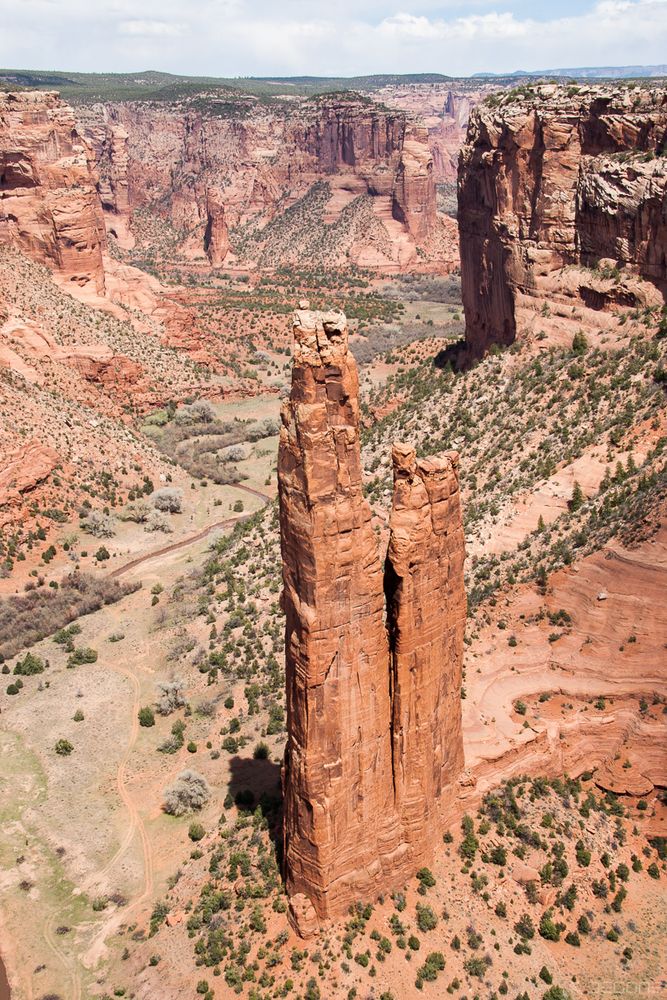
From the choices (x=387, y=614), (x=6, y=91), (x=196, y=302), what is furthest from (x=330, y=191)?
(x=387, y=614)

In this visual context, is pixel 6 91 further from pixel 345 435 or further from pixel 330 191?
pixel 330 191

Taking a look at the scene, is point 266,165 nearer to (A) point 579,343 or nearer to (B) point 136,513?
(B) point 136,513

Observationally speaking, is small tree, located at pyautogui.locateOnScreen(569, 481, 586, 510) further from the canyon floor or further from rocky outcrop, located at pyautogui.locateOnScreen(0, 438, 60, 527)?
rocky outcrop, located at pyautogui.locateOnScreen(0, 438, 60, 527)

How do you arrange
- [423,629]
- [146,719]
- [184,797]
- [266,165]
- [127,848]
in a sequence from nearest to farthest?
[423,629], [127,848], [184,797], [146,719], [266,165]

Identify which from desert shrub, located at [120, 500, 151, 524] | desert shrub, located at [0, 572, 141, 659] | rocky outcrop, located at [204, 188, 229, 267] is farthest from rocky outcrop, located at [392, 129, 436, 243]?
desert shrub, located at [0, 572, 141, 659]

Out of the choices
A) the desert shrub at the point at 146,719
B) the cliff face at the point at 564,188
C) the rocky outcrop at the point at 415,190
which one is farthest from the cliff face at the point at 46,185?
the rocky outcrop at the point at 415,190

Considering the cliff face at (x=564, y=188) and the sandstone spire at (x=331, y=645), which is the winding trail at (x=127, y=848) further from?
the cliff face at (x=564, y=188)

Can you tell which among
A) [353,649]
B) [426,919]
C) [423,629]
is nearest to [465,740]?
[426,919]
